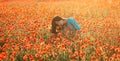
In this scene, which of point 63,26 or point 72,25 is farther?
point 72,25

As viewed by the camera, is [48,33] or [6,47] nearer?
[6,47]

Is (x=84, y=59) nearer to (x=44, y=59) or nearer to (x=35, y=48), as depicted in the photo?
(x=44, y=59)

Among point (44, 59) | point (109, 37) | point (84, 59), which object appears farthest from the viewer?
point (109, 37)

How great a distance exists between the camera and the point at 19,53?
222 inches

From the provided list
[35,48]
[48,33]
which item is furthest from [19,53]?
[48,33]

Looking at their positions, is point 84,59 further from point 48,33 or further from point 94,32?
point 48,33

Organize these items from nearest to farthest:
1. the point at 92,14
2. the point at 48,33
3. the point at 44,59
→ the point at 44,59
the point at 48,33
the point at 92,14

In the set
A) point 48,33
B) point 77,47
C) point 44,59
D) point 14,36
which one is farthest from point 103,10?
point 44,59

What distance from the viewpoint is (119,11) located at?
13.1 metres

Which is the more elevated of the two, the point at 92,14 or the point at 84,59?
the point at 84,59

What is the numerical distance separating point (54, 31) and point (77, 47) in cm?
159

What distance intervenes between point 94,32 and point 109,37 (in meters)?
0.93

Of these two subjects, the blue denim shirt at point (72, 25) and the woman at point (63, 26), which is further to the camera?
the blue denim shirt at point (72, 25)

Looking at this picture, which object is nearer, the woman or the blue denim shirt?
the woman
